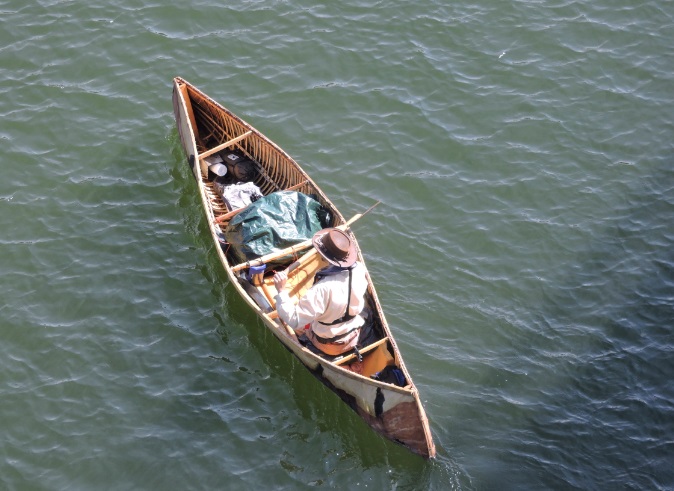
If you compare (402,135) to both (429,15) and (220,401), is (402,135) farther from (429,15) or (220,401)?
(220,401)

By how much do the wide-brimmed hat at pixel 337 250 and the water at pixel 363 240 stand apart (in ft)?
7.88

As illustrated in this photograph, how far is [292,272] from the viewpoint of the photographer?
1471cm

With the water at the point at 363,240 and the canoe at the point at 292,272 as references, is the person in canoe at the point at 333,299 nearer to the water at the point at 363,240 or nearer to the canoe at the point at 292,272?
the canoe at the point at 292,272

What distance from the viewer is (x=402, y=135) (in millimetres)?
18047

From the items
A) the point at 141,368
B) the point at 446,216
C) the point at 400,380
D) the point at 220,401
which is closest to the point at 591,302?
the point at 446,216

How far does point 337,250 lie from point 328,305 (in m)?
0.80

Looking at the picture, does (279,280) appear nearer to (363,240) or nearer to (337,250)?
(337,250)

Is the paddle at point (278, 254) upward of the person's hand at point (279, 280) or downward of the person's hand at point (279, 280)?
downward

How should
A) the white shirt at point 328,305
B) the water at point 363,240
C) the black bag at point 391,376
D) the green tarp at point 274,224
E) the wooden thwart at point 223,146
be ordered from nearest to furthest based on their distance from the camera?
the white shirt at point 328,305 → the black bag at point 391,376 → the water at point 363,240 → the green tarp at point 274,224 → the wooden thwart at point 223,146

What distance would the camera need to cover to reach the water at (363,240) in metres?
13.4

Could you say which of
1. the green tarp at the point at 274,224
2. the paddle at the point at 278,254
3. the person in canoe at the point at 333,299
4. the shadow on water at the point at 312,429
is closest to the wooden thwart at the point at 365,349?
the person in canoe at the point at 333,299

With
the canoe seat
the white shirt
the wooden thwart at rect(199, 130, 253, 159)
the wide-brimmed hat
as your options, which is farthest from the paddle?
the wooden thwart at rect(199, 130, 253, 159)

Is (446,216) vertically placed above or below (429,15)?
below

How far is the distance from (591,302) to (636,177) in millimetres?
3275
